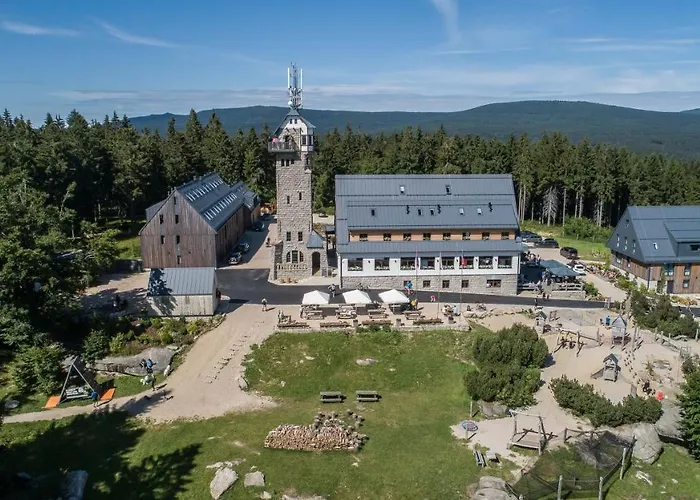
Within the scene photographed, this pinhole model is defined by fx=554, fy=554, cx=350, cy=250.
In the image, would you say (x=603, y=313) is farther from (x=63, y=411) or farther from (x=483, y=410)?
(x=63, y=411)

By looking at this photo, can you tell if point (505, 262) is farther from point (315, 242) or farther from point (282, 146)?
point (282, 146)

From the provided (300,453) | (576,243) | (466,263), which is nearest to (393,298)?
(466,263)

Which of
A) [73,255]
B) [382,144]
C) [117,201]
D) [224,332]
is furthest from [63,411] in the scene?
[382,144]

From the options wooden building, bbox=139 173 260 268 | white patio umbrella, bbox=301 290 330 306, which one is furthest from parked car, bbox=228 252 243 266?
white patio umbrella, bbox=301 290 330 306

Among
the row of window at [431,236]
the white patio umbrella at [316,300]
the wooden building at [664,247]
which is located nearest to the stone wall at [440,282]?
the row of window at [431,236]

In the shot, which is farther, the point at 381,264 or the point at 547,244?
the point at 547,244

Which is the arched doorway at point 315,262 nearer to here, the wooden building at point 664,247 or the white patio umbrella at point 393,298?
the white patio umbrella at point 393,298
